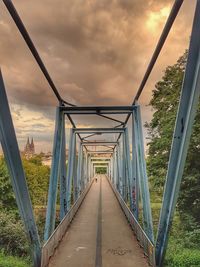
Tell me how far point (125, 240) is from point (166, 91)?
12.3 m

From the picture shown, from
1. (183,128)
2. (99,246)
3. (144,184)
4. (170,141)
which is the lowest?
(99,246)

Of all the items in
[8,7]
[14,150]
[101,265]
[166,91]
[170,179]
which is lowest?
[101,265]

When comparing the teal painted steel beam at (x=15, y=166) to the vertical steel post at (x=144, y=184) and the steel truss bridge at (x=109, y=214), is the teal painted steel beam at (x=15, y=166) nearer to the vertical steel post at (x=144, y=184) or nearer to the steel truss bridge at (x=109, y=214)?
the steel truss bridge at (x=109, y=214)

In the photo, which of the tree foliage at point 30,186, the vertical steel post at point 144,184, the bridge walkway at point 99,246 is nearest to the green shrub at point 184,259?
the bridge walkway at point 99,246

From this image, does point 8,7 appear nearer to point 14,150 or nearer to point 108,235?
point 14,150

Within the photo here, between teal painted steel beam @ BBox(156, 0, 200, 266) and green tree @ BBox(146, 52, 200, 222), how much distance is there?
1059 centimetres

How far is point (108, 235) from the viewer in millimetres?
9445

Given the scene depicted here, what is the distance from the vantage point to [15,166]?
15.3ft

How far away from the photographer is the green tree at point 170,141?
16.1 meters

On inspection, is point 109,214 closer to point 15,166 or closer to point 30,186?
point 15,166

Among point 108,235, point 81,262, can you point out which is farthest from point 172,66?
point 81,262

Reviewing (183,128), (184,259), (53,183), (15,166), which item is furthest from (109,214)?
(183,128)

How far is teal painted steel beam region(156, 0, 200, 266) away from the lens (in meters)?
4.08

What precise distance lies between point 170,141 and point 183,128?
12.1 meters
